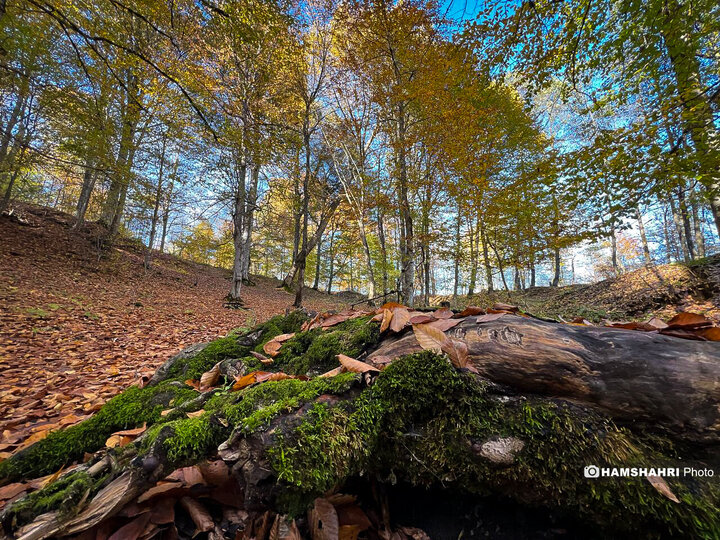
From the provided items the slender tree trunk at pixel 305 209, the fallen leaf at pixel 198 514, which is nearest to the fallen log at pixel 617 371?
the fallen leaf at pixel 198 514

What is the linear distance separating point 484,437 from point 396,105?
9776 millimetres

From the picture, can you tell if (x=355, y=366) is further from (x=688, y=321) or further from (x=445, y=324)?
(x=688, y=321)

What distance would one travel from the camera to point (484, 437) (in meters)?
1.11

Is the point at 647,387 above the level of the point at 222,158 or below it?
below

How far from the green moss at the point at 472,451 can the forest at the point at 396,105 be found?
3809 millimetres

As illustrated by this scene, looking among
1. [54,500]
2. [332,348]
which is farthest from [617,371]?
[54,500]

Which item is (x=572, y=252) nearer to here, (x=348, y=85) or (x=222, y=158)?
(x=348, y=85)

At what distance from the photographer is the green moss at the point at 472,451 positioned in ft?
3.08

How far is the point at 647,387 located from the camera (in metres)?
1.07

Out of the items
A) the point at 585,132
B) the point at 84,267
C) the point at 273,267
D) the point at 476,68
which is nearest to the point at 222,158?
the point at 84,267

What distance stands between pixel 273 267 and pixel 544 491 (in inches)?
1303

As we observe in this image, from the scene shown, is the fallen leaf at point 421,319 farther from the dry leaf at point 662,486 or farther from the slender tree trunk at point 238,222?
the slender tree trunk at point 238,222

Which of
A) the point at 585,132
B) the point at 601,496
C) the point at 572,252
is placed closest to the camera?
the point at 601,496

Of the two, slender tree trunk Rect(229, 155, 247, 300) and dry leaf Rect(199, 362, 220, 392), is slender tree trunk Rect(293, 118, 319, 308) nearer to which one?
slender tree trunk Rect(229, 155, 247, 300)
